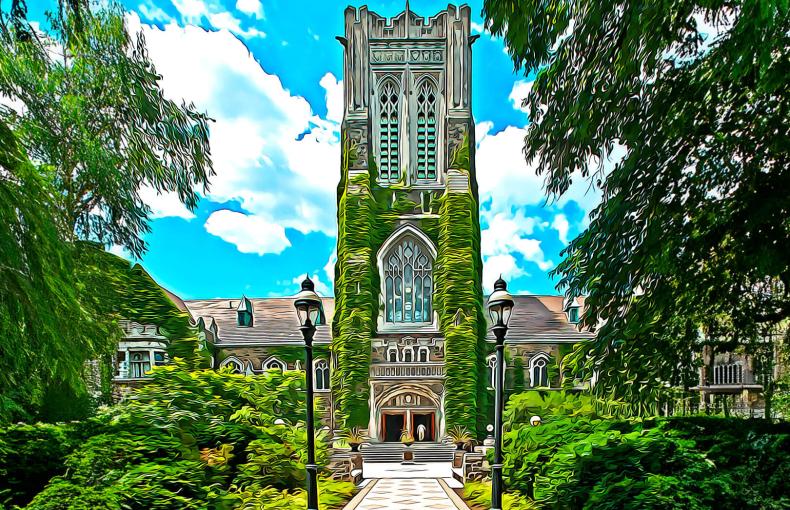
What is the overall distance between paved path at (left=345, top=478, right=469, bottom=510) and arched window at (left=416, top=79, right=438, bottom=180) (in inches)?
587

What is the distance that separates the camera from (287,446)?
370 inches

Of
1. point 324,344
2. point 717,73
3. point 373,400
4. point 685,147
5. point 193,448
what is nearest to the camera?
point 717,73

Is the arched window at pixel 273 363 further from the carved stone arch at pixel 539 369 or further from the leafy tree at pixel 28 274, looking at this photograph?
the leafy tree at pixel 28 274

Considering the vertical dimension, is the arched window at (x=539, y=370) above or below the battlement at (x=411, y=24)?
below

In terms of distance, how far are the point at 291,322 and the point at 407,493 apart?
1834 cm

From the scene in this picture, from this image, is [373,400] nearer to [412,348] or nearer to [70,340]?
[412,348]

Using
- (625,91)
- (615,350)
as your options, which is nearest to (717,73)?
(625,91)

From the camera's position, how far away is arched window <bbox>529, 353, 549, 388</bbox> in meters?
26.6

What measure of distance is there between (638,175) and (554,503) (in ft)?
14.4

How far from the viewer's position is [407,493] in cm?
1236

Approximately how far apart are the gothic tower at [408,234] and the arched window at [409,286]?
5cm

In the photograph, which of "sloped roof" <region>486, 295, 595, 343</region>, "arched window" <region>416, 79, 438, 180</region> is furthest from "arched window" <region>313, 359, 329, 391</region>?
"arched window" <region>416, 79, 438, 180</region>

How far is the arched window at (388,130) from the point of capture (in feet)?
84.2

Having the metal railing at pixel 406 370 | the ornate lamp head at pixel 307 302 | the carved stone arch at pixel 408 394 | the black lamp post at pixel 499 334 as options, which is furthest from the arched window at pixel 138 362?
the black lamp post at pixel 499 334
